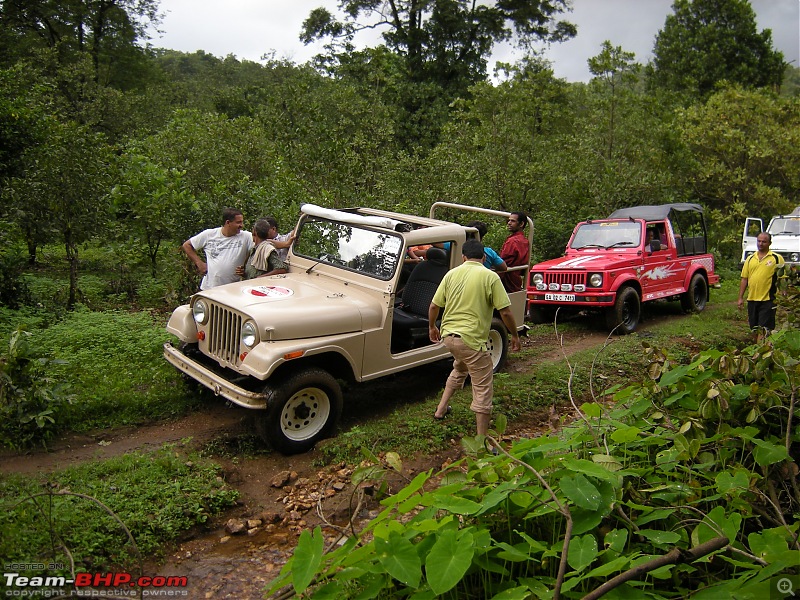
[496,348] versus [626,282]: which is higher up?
[626,282]

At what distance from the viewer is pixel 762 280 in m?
8.72

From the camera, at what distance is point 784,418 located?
12.0ft

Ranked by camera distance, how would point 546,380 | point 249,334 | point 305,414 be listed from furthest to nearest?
point 546,380
point 305,414
point 249,334

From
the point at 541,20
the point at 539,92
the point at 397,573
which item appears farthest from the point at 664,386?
the point at 541,20

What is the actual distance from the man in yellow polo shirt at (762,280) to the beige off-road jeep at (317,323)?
403 cm

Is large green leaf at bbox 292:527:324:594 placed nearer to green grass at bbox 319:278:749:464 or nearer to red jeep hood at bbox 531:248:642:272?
green grass at bbox 319:278:749:464

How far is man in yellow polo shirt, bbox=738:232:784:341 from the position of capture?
866 cm

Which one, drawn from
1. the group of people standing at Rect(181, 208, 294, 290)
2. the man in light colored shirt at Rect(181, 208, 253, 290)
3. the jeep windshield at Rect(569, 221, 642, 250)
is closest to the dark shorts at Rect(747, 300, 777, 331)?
the jeep windshield at Rect(569, 221, 642, 250)

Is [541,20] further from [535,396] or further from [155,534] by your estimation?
[155,534]

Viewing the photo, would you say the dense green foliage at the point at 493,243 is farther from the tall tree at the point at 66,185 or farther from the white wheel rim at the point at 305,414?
the white wheel rim at the point at 305,414

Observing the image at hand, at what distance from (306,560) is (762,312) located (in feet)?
27.8

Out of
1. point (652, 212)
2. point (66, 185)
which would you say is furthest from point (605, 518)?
point (652, 212)

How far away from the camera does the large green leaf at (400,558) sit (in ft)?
7.84

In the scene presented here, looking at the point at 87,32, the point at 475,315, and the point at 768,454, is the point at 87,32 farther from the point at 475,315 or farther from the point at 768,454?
the point at 768,454
